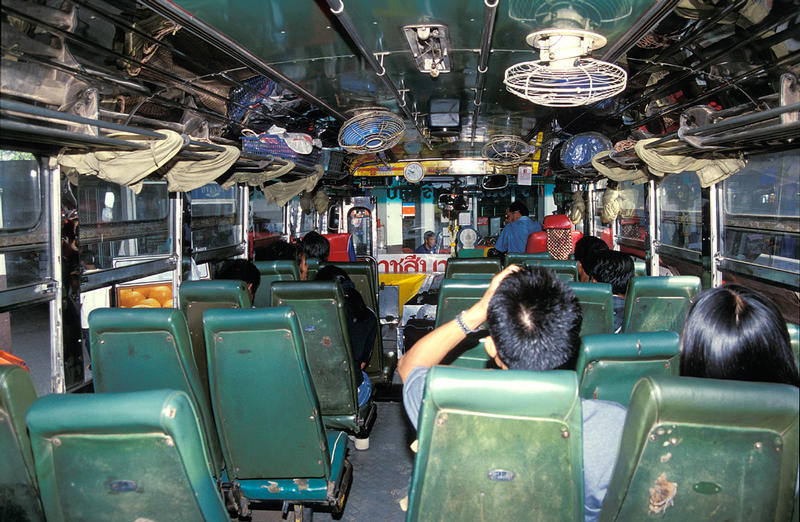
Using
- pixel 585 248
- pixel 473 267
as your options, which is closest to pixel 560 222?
pixel 585 248

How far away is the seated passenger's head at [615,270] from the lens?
3.87 m

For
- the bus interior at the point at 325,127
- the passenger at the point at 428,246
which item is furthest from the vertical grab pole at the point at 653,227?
the passenger at the point at 428,246

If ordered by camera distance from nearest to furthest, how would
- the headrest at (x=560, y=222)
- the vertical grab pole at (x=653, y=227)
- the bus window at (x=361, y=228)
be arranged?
1. the vertical grab pole at (x=653, y=227)
2. the headrest at (x=560, y=222)
3. the bus window at (x=361, y=228)

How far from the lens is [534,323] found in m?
1.56

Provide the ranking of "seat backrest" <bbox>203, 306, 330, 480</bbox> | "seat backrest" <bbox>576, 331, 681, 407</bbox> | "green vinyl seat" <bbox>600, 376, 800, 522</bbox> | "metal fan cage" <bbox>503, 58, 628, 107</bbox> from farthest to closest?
"metal fan cage" <bbox>503, 58, 628, 107</bbox>
"seat backrest" <bbox>203, 306, 330, 480</bbox>
"seat backrest" <bbox>576, 331, 681, 407</bbox>
"green vinyl seat" <bbox>600, 376, 800, 522</bbox>

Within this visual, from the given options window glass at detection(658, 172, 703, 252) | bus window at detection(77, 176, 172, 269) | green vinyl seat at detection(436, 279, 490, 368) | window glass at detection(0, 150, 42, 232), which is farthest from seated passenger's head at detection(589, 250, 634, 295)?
window glass at detection(0, 150, 42, 232)

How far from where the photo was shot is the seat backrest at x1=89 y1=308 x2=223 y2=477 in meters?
2.38

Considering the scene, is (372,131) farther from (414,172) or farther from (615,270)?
(414,172)

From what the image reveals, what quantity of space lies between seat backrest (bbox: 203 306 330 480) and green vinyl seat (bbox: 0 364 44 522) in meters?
0.92

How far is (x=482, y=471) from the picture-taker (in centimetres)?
140

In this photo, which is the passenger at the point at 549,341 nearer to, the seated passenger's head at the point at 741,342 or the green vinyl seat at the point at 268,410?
the seated passenger's head at the point at 741,342

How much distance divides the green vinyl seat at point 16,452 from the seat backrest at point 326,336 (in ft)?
6.29

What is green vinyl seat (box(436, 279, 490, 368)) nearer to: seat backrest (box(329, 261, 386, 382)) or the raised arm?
seat backrest (box(329, 261, 386, 382))

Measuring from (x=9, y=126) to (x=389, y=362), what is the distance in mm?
3613
